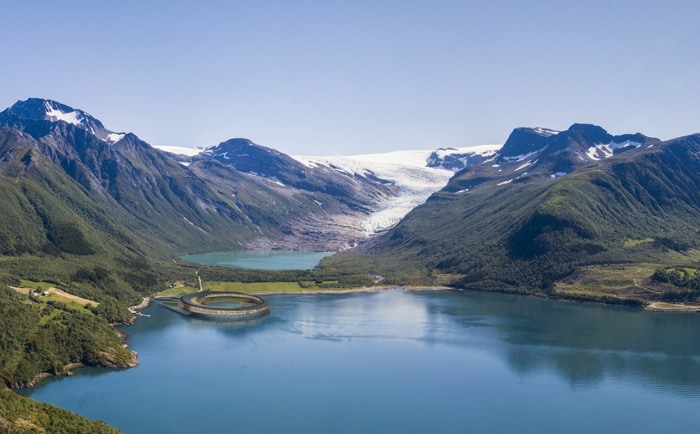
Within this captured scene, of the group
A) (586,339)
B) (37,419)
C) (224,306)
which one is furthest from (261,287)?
(37,419)

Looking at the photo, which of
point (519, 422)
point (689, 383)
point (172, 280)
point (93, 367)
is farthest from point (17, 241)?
point (689, 383)

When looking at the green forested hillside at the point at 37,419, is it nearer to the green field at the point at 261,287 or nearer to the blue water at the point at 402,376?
the blue water at the point at 402,376

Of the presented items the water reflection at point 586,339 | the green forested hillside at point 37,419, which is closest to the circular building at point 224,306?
the water reflection at point 586,339

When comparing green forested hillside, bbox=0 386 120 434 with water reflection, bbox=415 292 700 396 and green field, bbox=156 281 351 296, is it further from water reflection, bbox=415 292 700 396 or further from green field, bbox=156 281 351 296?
green field, bbox=156 281 351 296

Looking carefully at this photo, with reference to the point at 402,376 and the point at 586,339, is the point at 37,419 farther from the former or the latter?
the point at 586,339

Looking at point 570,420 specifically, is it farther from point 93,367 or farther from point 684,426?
point 93,367

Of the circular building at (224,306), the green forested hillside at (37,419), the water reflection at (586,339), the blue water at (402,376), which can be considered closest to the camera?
the green forested hillside at (37,419)

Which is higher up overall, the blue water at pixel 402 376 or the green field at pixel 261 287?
the green field at pixel 261 287
